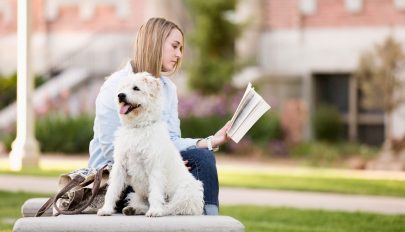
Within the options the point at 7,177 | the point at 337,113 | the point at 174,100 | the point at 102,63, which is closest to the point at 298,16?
the point at 337,113

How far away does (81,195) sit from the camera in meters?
6.43

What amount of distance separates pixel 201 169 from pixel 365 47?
743 inches

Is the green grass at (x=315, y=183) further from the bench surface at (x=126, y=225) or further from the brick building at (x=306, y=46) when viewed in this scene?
the bench surface at (x=126, y=225)

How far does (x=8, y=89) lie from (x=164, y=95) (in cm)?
2153

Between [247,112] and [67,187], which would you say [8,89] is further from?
[247,112]

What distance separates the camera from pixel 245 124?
6520 mm

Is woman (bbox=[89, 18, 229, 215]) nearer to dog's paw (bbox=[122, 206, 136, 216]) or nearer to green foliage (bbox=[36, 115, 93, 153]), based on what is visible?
dog's paw (bbox=[122, 206, 136, 216])

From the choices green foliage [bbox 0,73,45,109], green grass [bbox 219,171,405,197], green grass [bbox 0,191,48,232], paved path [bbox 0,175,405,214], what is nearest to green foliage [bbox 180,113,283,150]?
green grass [bbox 219,171,405,197]

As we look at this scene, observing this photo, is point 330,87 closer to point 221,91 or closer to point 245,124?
point 221,91

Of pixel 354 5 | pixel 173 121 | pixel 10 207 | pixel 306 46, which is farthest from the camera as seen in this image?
pixel 306 46

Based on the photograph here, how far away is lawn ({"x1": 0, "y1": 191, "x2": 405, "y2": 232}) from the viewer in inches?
405

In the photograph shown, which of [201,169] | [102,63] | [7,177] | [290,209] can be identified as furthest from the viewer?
[102,63]


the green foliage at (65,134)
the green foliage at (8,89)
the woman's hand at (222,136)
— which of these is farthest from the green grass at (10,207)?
the green foliage at (8,89)

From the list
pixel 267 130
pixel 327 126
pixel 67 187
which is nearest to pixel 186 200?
pixel 67 187
